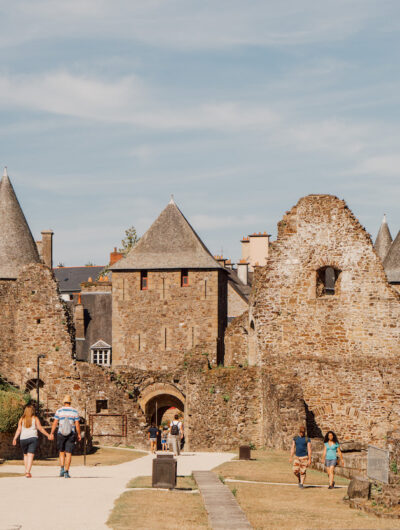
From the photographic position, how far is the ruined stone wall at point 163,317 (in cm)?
5150

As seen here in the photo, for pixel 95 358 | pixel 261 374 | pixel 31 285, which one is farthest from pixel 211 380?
pixel 95 358

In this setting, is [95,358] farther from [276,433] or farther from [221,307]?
[276,433]

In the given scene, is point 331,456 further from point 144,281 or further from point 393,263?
point 393,263

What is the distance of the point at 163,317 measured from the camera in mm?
51656

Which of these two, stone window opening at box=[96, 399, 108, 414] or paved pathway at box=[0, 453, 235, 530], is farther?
stone window opening at box=[96, 399, 108, 414]

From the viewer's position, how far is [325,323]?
3500cm

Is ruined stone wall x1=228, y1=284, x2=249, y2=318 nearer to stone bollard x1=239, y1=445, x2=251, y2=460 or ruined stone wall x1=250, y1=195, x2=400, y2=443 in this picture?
ruined stone wall x1=250, y1=195, x2=400, y2=443

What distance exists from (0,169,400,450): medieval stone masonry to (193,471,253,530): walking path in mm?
11870

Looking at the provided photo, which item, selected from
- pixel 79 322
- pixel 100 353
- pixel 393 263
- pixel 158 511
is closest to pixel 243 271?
pixel 79 322

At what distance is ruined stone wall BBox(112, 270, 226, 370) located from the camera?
51500 mm

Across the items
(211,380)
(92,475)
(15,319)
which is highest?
(15,319)

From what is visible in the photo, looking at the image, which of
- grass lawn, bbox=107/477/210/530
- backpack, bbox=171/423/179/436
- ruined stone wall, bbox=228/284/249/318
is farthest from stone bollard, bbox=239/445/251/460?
ruined stone wall, bbox=228/284/249/318

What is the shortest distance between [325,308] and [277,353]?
2.29m

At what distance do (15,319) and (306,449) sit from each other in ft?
73.5
